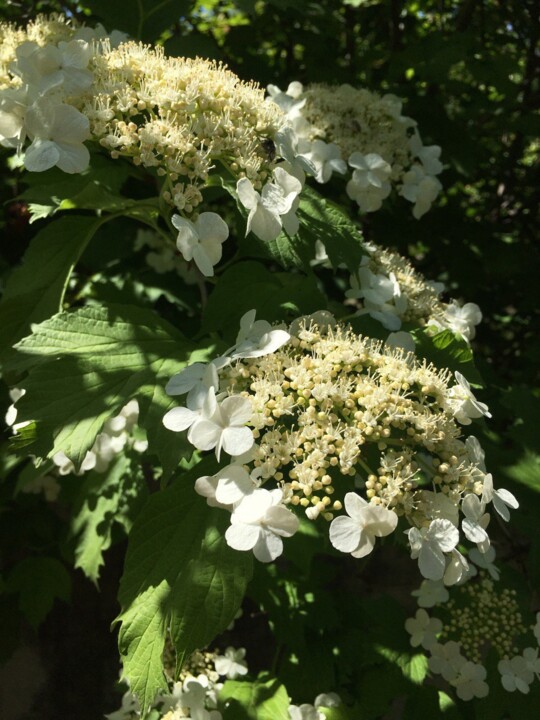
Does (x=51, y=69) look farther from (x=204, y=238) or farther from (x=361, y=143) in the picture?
(x=361, y=143)

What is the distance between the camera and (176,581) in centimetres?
131

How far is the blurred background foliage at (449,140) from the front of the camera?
2.24 metres

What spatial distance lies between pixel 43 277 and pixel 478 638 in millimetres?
1532

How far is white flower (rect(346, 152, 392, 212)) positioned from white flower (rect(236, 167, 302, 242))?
1.82 feet

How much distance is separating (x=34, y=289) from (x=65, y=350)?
0.38m

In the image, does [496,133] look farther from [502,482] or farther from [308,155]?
[502,482]

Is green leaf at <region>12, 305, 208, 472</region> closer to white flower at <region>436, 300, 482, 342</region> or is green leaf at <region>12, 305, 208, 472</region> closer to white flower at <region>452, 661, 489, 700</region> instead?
white flower at <region>436, 300, 482, 342</region>

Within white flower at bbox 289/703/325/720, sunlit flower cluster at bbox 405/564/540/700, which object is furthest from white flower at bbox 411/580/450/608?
white flower at bbox 289/703/325/720

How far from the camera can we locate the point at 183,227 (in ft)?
4.54

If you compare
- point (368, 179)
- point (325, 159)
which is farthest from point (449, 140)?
point (325, 159)

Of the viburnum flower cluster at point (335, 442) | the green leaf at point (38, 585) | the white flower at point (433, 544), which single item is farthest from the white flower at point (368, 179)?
the green leaf at point (38, 585)

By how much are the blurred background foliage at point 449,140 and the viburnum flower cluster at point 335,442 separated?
755mm

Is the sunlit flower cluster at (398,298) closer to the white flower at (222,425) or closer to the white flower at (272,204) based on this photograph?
the white flower at (272,204)

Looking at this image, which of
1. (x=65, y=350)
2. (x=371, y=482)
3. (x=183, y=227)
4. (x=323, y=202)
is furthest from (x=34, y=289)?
(x=371, y=482)
